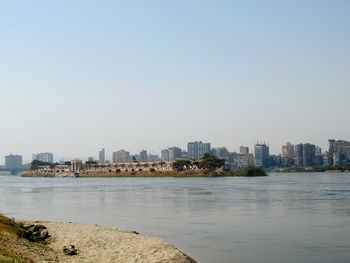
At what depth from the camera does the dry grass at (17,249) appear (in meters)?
18.9

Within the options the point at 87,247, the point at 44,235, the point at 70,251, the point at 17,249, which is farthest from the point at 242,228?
the point at 17,249

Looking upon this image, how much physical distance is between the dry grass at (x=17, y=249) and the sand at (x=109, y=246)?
2.72 feet

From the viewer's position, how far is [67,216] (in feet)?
163

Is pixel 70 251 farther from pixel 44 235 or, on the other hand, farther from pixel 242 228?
pixel 242 228

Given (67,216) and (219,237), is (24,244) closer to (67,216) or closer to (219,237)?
(219,237)

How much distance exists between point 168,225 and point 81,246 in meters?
13.8

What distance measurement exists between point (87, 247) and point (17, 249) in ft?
19.5

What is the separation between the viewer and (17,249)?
22.1 metres

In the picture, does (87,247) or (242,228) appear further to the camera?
(242,228)

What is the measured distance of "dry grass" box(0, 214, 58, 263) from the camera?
18.9 m

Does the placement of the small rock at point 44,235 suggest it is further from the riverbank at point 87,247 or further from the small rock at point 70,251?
the small rock at point 70,251

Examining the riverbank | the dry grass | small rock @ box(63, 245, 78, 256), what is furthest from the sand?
the dry grass

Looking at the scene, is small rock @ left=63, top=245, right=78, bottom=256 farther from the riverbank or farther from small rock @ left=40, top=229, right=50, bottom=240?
small rock @ left=40, top=229, right=50, bottom=240

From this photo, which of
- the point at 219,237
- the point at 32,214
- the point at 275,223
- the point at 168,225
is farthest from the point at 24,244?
the point at 32,214
